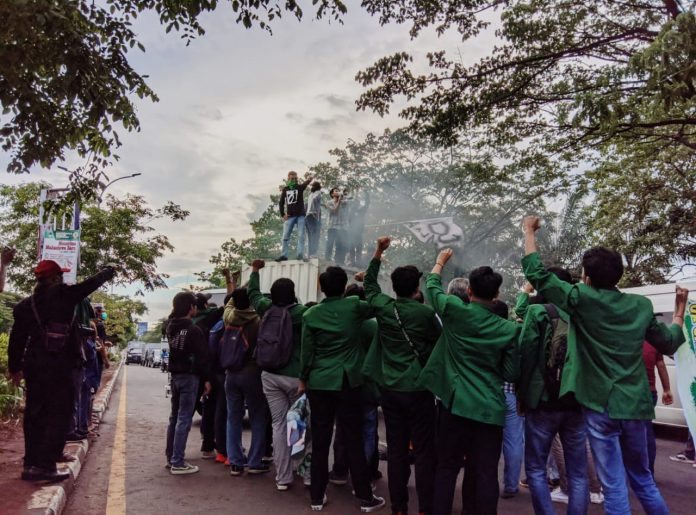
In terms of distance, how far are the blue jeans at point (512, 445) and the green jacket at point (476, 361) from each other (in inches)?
52.6

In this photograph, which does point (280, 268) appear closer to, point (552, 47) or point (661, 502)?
point (552, 47)

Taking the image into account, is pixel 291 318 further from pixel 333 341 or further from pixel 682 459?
pixel 682 459

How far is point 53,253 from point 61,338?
18.4 feet

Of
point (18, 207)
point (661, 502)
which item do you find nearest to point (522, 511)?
point (661, 502)

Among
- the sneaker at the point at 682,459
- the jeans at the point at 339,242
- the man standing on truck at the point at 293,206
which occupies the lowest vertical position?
the sneaker at the point at 682,459

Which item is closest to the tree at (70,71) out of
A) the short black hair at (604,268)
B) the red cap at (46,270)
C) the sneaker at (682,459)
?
the red cap at (46,270)

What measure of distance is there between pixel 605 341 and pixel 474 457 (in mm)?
1115

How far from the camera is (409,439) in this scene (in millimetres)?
4008

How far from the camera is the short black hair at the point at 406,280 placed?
3.99 metres

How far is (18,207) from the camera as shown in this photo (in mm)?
21203

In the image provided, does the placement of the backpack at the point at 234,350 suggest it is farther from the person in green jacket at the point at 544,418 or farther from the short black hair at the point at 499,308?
the person in green jacket at the point at 544,418

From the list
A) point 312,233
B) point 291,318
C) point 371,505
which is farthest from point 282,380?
point 312,233

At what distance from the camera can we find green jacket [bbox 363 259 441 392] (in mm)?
3918

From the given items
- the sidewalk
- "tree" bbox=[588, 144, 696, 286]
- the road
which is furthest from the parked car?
the sidewalk
